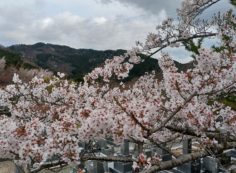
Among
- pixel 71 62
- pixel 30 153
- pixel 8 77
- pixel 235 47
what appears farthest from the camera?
pixel 71 62

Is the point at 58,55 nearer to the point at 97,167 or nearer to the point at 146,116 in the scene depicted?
the point at 97,167

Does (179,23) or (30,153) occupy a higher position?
(179,23)

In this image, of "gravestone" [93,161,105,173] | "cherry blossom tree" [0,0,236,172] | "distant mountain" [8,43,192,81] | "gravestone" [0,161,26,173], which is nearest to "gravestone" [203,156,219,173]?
"cherry blossom tree" [0,0,236,172]

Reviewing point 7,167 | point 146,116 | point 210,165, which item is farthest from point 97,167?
point 7,167

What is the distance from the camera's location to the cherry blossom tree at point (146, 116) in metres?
3.82

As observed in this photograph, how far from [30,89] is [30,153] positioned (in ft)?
19.8

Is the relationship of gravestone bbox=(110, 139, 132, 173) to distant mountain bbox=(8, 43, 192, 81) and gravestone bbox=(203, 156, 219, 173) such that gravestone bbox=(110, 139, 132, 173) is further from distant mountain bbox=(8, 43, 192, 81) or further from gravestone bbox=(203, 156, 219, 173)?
distant mountain bbox=(8, 43, 192, 81)

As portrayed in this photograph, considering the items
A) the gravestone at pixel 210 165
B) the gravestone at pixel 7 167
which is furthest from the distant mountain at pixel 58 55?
the gravestone at pixel 210 165

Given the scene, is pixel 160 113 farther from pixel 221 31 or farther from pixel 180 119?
pixel 221 31

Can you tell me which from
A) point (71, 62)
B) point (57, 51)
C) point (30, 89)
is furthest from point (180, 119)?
point (57, 51)

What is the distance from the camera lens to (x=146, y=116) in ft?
13.3

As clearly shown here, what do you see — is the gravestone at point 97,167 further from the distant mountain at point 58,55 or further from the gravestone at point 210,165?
the distant mountain at point 58,55

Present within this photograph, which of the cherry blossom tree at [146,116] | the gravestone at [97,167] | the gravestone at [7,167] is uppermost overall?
the cherry blossom tree at [146,116]

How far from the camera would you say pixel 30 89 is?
952 centimetres
